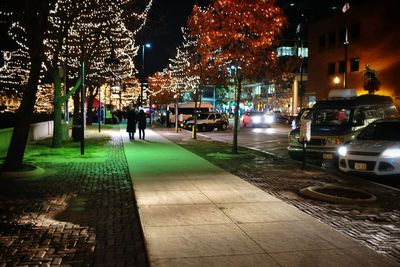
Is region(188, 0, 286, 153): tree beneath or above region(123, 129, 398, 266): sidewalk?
above

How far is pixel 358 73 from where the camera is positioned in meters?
44.7

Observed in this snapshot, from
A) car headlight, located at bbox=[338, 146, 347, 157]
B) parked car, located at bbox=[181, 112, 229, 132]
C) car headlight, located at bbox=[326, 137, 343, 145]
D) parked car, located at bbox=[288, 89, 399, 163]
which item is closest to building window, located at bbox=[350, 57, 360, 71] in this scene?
parked car, located at bbox=[181, 112, 229, 132]

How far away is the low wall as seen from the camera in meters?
19.0

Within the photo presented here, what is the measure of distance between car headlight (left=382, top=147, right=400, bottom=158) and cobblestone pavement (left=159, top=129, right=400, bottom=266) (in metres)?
0.86

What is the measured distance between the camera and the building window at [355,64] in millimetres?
44750

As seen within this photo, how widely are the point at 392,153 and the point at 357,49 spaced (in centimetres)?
3490

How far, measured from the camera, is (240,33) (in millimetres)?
18375

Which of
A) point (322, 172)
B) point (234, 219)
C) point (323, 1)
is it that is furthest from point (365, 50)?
point (323, 1)

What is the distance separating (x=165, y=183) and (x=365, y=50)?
36.4m

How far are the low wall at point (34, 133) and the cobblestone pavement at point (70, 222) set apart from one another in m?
6.98

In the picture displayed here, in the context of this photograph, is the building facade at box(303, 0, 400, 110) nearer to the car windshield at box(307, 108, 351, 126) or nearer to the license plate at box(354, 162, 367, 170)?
the car windshield at box(307, 108, 351, 126)

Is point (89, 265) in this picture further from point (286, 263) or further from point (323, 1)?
point (323, 1)

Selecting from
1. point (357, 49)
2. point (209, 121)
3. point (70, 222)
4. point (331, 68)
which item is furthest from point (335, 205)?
point (331, 68)

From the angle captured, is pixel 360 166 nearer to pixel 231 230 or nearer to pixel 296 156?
pixel 296 156
